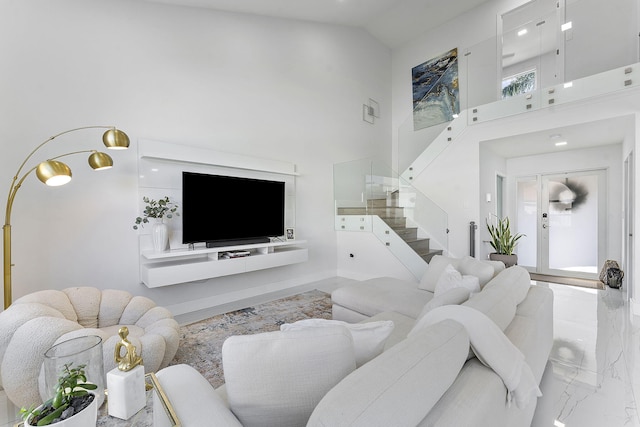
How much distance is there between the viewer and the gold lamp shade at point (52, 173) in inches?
79.8

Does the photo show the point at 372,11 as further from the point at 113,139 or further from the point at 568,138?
the point at 113,139

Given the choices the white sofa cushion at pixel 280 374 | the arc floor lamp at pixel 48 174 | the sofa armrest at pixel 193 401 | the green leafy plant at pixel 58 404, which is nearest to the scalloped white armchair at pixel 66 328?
the arc floor lamp at pixel 48 174

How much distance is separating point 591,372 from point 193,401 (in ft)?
9.51

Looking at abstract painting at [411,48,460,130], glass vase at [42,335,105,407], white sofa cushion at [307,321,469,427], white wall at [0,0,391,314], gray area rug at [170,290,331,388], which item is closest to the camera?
white sofa cushion at [307,321,469,427]

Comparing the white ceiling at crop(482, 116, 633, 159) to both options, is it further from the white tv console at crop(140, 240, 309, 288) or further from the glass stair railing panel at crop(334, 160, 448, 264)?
the white tv console at crop(140, 240, 309, 288)

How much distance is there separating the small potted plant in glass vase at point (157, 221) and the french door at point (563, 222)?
674 centimetres

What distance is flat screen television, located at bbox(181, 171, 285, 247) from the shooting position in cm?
352

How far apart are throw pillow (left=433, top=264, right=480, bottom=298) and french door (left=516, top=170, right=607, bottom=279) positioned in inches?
A: 193

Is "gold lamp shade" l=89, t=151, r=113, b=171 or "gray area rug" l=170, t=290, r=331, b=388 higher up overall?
"gold lamp shade" l=89, t=151, r=113, b=171

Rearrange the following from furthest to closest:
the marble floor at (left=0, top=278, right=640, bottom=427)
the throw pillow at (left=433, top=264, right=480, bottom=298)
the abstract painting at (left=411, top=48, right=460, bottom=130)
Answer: the abstract painting at (left=411, top=48, right=460, bottom=130)
the throw pillow at (left=433, top=264, right=480, bottom=298)
the marble floor at (left=0, top=278, right=640, bottom=427)

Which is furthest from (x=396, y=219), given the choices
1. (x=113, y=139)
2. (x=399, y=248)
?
(x=113, y=139)

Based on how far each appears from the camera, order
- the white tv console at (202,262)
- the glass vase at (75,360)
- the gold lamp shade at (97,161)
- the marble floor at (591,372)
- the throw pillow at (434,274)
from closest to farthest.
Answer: the glass vase at (75,360)
the marble floor at (591,372)
the gold lamp shade at (97,161)
the throw pillow at (434,274)
the white tv console at (202,262)

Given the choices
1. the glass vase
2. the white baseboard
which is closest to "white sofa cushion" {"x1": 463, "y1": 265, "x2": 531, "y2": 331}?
the glass vase

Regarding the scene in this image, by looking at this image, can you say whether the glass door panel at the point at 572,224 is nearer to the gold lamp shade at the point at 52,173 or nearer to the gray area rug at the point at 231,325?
the gray area rug at the point at 231,325
